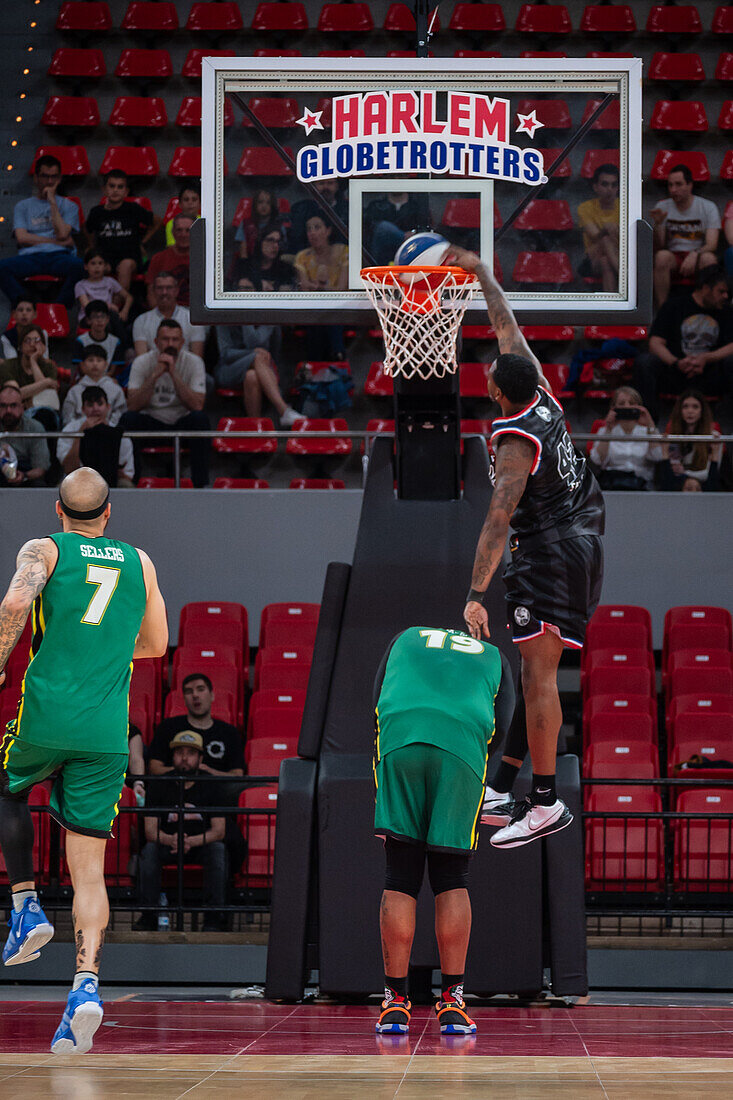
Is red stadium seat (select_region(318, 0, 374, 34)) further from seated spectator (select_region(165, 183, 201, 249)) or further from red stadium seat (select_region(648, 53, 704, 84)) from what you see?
red stadium seat (select_region(648, 53, 704, 84))

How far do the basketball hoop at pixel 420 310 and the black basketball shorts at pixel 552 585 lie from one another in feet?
5.17

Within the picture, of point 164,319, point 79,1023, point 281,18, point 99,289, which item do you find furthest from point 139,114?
point 79,1023

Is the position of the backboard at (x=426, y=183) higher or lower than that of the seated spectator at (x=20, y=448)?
higher

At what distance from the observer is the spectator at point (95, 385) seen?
42.7 feet

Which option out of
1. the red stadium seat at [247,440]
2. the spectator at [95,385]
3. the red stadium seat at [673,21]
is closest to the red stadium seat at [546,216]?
the red stadium seat at [247,440]

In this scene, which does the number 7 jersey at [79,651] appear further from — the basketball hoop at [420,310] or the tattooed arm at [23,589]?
the basketball hoop at [420,310]

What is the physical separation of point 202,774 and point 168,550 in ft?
10.6

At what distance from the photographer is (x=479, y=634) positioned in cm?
607

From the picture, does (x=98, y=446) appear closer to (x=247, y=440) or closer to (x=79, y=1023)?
(x=247, y=440)

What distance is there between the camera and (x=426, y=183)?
25.2 ft

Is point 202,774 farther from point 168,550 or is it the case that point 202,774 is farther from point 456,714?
point 456,714

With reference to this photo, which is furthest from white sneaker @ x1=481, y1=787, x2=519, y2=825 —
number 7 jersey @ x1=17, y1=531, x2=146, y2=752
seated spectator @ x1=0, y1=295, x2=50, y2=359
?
seated spectator @ x1=0, y1=295, x2=50, y2=359

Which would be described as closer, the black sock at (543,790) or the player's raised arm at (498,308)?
the black sock at (543,790)

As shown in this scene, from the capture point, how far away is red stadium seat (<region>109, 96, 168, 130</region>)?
15562 millimetres
